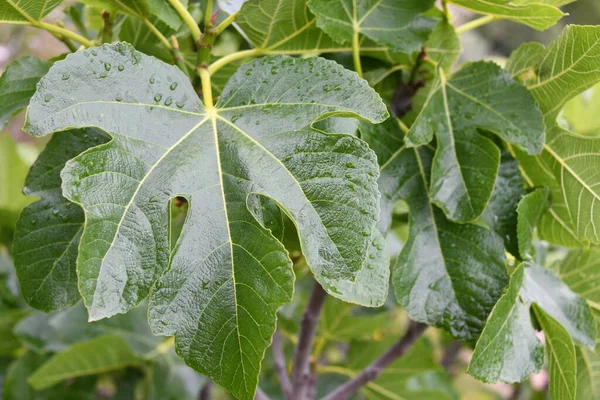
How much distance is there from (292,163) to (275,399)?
0.92 m

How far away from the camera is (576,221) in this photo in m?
0.67

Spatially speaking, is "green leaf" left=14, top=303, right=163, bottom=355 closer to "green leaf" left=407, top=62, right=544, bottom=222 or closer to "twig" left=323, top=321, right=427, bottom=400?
"twig" left=323, top=321, right=427, bottom=400

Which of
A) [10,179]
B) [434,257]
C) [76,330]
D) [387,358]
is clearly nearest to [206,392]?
[76,330]

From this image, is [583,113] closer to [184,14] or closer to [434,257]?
[434,257]

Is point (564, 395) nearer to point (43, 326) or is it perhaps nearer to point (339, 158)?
point (339, 158)

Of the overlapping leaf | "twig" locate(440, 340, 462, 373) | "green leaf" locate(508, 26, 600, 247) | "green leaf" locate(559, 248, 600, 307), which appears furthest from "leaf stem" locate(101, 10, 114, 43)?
"twig" locate(440, 340, 462, 373)

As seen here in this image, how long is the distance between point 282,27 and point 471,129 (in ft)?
0.79

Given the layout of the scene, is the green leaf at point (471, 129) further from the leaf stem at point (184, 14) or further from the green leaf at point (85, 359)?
the green leaf at point (85, 359)

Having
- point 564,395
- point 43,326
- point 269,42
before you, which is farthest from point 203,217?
point 43,326

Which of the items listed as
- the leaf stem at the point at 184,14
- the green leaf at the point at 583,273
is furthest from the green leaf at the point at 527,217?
the leaf stem at the point at 184,14

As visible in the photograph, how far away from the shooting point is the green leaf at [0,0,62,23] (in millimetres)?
563

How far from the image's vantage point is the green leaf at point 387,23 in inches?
25.6

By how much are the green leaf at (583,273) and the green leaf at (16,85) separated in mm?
692

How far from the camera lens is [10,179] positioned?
1.30 metres
